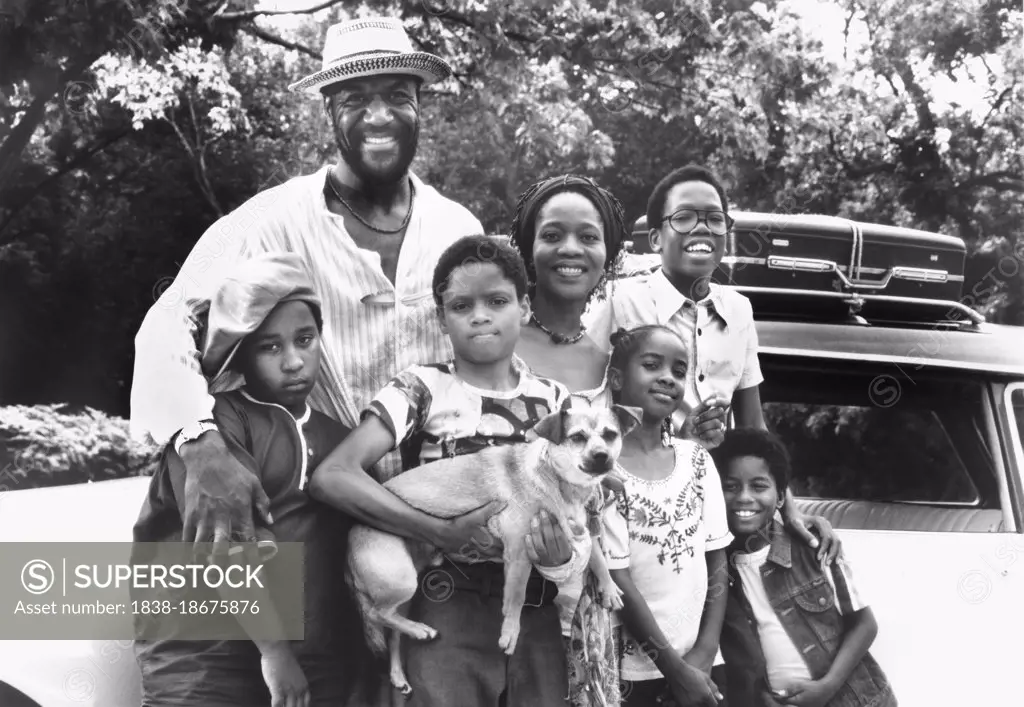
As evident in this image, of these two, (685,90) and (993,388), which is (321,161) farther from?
(993,388)

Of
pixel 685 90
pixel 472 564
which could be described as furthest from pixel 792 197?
pixel 472 564

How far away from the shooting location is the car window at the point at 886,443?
3.23 metres

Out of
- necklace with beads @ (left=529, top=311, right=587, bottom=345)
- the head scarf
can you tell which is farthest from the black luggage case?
the head scarf

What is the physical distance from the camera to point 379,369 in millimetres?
2627

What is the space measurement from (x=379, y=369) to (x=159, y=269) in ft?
2.50

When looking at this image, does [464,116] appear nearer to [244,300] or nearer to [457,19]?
[457,19]

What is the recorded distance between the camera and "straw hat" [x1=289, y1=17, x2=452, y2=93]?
104 inches

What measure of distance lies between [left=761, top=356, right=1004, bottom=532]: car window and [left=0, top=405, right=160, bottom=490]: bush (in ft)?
6.62

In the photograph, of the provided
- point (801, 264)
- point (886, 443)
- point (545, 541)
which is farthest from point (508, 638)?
point (886, 443)

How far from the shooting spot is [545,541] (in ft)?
8.01

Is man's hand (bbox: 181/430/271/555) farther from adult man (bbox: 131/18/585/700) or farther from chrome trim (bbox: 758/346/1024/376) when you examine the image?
chrome trim (bbox: 758/346/1024/376)

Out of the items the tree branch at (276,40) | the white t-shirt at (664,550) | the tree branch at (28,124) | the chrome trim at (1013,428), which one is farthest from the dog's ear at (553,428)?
the tree branch at (28,124)

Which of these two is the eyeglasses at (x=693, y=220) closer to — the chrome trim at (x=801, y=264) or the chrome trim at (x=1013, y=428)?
the chrome trim at (x=801, y=264)

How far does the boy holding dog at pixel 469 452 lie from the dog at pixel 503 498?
1.1 inches
